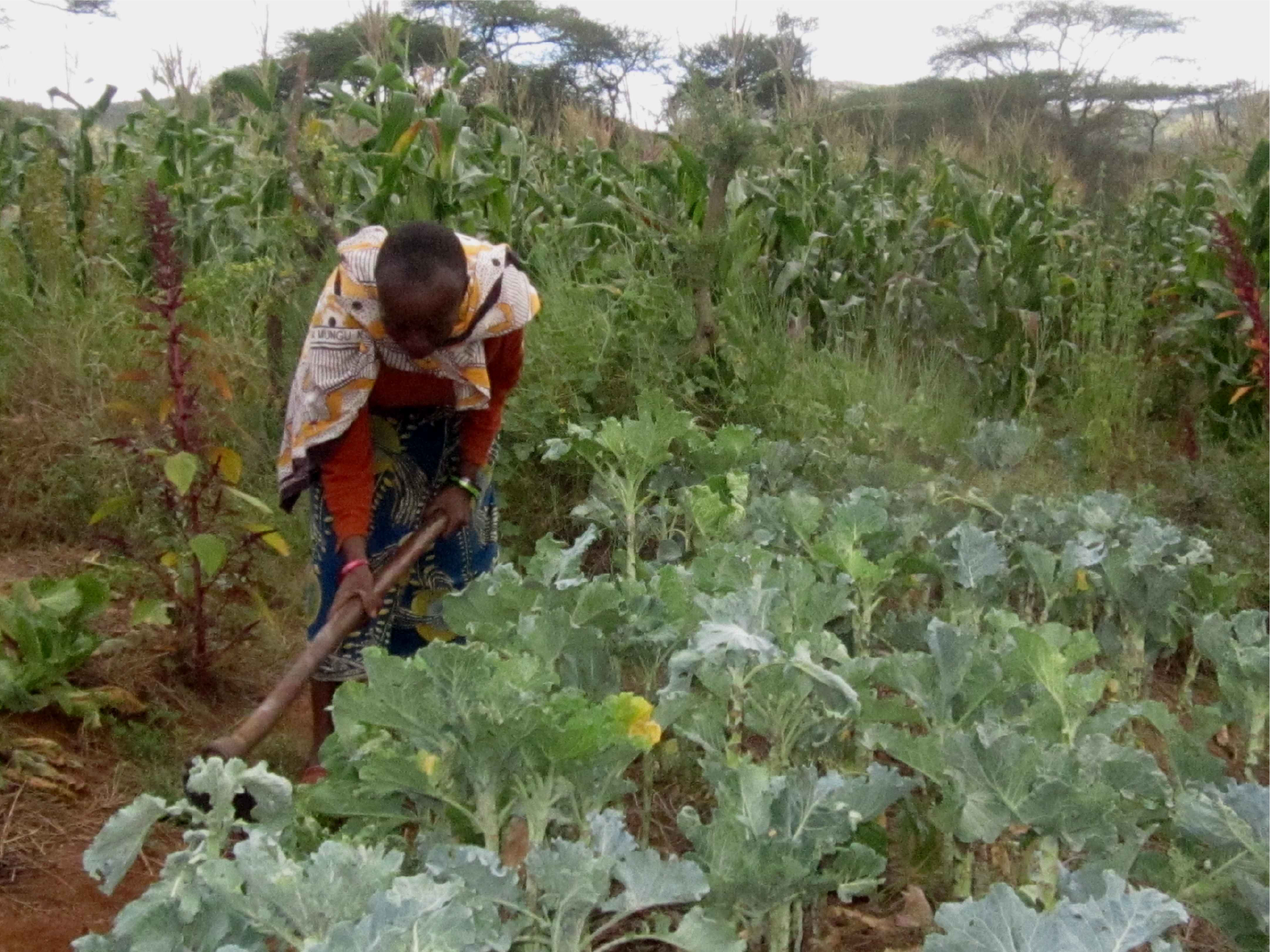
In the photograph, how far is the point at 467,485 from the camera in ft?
9.89

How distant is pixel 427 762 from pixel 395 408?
1489 millimetres

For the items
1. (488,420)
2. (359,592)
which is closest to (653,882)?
(359,592)

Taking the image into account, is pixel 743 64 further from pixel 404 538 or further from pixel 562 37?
pixel 562 37

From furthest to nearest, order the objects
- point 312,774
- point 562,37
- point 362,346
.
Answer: point 562,37 < point 312,774 < point 362,346

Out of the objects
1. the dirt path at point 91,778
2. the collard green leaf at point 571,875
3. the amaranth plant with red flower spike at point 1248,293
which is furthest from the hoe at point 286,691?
the amaranth plant with red flower spike at point 1248,293

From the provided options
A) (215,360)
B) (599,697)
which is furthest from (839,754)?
(215,360)

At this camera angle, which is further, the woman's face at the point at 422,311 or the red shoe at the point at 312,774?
the red shoe at the point at 312,774

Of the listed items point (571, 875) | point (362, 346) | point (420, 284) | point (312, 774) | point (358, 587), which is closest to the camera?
point (571, 875)

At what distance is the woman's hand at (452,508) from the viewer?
2.99 metres

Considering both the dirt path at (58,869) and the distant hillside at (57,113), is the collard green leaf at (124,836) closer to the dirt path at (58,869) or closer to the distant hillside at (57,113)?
the dirt path at (58,869)

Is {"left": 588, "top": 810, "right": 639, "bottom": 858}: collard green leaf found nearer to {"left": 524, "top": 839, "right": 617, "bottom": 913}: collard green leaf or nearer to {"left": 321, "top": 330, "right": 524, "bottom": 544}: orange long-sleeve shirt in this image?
{"left": 524, "top": 839, "right": 617, "bottom": 913}: collard green leaf

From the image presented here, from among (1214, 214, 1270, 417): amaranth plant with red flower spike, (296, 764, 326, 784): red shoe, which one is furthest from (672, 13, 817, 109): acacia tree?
(296, 764, 326, 784): red shoe

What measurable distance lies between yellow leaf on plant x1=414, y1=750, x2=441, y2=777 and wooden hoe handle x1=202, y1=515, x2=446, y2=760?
0.37 m

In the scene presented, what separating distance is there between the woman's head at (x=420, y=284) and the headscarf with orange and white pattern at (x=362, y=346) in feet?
0.32
